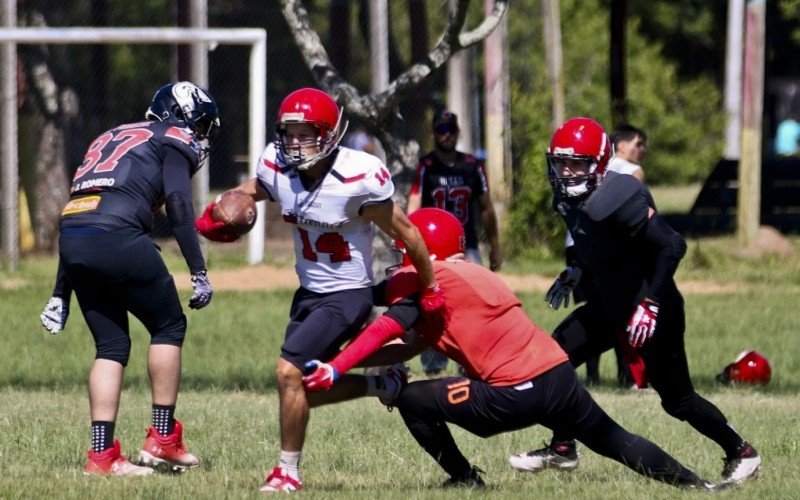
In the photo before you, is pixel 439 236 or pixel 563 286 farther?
pixel 563 286

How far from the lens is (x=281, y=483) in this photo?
21.3 feet

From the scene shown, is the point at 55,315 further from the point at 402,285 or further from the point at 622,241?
the point at 622,241

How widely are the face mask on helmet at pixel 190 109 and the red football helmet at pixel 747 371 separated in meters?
5.35

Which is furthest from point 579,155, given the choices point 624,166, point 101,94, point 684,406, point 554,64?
point 101,94

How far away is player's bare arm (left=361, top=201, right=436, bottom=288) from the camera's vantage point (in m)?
6.36

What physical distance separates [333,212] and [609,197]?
1.31m

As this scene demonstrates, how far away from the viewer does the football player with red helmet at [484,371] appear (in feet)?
20.7

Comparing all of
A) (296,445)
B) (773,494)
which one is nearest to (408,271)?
(296,445)

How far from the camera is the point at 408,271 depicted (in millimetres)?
6504

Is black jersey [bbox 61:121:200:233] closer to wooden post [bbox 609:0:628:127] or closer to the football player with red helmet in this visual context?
the football player with red helmet

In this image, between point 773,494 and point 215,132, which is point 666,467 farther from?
point 215,132

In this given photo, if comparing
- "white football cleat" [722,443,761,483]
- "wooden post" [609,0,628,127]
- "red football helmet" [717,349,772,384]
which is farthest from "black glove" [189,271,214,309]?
"wooden post" [609,0,628,127]

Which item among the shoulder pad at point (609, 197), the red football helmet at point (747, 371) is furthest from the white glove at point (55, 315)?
the red football helmet at point (747, 371)

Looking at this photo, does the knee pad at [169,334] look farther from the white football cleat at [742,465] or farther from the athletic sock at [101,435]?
the white football cleat at [742,465]
